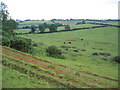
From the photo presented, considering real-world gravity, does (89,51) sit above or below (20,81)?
below

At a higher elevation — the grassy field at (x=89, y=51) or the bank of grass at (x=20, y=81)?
the bank of grass at (x=20, y=81)

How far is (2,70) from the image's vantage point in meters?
14.8

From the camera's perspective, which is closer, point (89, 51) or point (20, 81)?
point (20, 81)

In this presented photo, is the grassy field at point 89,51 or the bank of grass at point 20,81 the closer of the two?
the bank of grass at point 20,81

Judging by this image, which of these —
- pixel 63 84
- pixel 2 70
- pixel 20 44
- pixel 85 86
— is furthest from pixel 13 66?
pixel 20 44

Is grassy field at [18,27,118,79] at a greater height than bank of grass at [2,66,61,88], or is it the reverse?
bank of grass at [2,66,61,88]

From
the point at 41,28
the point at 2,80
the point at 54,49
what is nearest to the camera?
the point at 2,80

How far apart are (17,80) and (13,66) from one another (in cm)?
369

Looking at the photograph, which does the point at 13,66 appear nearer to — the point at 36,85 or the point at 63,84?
the point at 36,85

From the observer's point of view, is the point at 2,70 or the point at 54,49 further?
the point at 54,49

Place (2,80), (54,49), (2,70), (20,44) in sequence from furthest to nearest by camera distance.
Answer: (54,49), (20,44), (2,70), (2,80)

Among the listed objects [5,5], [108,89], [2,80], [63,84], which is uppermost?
[5,5]

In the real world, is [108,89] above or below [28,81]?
below

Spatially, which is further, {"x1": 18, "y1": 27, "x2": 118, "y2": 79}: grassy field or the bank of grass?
{"x1": 18, "y1": 27, "x2": 118, "y2": 79}: grassy field
